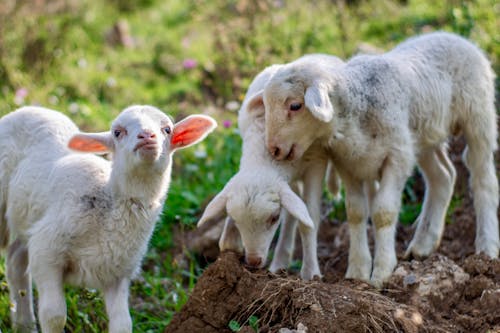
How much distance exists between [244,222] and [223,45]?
203 inches

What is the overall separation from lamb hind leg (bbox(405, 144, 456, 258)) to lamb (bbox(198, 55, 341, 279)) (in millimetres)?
982

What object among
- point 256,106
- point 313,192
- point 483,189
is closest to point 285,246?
point 313,192

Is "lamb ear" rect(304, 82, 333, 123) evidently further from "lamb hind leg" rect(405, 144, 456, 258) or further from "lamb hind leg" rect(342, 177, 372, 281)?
"lamb hind leg" rect(405, 144, 456, 258)

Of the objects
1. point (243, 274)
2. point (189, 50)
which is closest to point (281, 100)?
point (243, 274)

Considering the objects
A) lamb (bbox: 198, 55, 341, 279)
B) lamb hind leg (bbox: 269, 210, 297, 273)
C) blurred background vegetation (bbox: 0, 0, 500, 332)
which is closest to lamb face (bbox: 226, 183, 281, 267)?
lamb (bbox: 198, 55, 341, 279)

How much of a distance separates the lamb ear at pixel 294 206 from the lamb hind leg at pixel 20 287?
72.0 inches

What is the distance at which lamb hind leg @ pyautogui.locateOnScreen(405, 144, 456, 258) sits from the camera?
20.2 feet

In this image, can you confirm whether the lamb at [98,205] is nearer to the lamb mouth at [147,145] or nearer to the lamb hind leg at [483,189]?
the lamb mouth at [147,145]

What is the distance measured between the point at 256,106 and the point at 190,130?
755 millimetres

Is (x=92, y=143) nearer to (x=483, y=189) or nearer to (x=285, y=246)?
(x=285, y=246)

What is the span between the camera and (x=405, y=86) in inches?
A: 226

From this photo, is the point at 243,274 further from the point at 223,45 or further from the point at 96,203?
the point at 223,45

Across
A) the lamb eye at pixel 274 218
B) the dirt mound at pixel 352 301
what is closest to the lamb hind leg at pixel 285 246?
the lamb eye at pixel 274 218

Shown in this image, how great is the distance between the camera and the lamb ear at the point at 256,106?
5.54m
